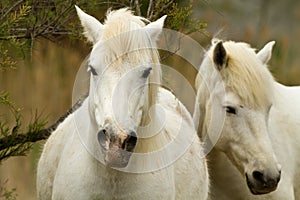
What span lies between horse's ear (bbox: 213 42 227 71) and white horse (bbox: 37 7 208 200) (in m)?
0.76

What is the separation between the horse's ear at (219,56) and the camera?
4902 millimetres

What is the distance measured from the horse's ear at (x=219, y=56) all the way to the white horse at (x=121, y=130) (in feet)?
2.49

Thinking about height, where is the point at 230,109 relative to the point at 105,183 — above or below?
below

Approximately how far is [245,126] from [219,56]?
475mm

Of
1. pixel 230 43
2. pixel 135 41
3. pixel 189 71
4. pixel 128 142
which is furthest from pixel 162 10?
pixel 189 71

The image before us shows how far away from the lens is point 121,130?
342 centimetres

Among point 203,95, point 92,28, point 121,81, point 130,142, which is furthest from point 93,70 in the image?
point 203,95

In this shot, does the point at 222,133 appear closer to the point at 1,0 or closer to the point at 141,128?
the point at 141,128

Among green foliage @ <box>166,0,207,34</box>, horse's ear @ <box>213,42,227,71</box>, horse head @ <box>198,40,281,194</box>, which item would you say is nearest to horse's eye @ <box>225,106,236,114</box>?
horse head @ <box>198,40,281,194</box>

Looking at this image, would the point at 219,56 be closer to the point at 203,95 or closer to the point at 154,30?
the point at 203,95

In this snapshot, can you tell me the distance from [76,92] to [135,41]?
A: 2.04 ft

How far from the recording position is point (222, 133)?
192 inches

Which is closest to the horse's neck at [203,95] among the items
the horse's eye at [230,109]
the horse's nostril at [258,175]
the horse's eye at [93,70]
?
the horse's eye at [230,109]

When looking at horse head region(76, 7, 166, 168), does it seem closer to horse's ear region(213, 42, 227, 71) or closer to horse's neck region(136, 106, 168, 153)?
horse's neck region(136, 106, 168, 153)
